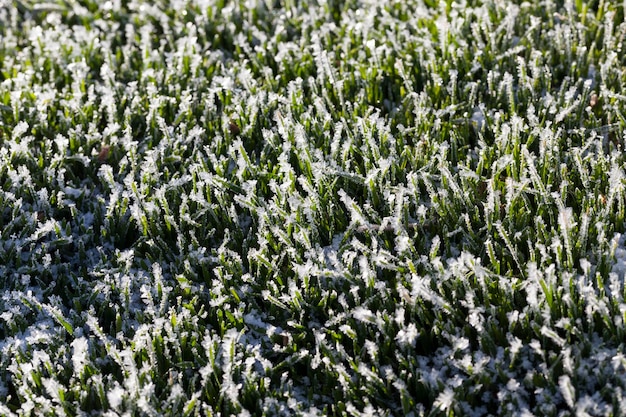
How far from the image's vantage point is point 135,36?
11.2 feet

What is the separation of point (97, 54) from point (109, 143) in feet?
2.65

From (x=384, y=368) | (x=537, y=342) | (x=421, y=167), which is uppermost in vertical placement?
(x=421, y=167)

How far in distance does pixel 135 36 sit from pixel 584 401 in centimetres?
273

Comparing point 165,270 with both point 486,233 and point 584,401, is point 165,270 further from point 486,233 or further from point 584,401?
point 584,401

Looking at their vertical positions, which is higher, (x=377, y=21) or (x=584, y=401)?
(x=377, y=21)

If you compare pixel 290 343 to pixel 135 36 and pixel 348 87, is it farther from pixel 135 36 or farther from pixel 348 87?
pixel 135 36

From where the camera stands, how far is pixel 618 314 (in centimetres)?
183

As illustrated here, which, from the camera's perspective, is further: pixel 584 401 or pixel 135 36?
pixel 135 36

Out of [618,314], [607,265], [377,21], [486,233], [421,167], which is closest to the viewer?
[618,314]

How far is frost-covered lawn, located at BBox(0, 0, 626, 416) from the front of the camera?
6.07 ft

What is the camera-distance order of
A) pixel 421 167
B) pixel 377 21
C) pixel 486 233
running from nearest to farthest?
pixel 486 233 → pixel 421 167 → pixel 377 21

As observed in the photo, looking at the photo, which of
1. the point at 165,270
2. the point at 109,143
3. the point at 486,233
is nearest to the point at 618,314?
the point at 486,233

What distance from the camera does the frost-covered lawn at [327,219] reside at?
1.85m

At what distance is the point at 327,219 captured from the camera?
226cm
